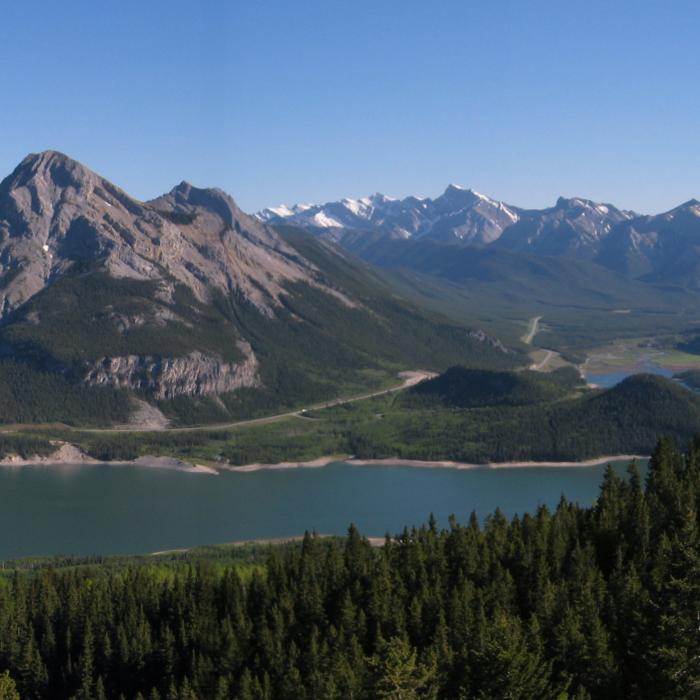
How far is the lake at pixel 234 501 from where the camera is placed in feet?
393

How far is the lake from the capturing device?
4717 inches

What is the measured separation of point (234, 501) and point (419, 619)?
82.7 meters

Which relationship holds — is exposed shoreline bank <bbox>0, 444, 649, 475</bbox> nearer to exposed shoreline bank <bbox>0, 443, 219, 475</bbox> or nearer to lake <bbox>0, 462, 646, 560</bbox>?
exposed shoreline bank <bbox>0, 443, 219, 475</bbox>

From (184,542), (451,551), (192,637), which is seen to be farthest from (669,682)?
(184,542)

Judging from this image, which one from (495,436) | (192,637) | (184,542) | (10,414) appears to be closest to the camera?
(192,637)

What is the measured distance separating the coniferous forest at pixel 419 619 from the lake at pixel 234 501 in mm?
37576

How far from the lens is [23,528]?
122 m

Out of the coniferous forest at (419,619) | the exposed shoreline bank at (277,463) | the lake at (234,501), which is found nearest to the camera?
the coniferous forest at (419,619)

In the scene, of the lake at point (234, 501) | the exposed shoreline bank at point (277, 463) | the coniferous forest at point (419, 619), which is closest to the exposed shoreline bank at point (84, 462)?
the exposed shoreline bank at point (277, 463)

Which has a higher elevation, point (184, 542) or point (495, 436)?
point (495, 436)

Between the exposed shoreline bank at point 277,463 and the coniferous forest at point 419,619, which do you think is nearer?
the coniferous forest at point 419,619

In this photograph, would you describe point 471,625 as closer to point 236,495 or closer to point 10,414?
point 236,495

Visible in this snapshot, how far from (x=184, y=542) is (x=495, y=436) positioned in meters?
71.5

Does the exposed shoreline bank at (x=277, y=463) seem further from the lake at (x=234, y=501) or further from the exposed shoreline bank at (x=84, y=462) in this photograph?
the lake at (x=234, y=501)
